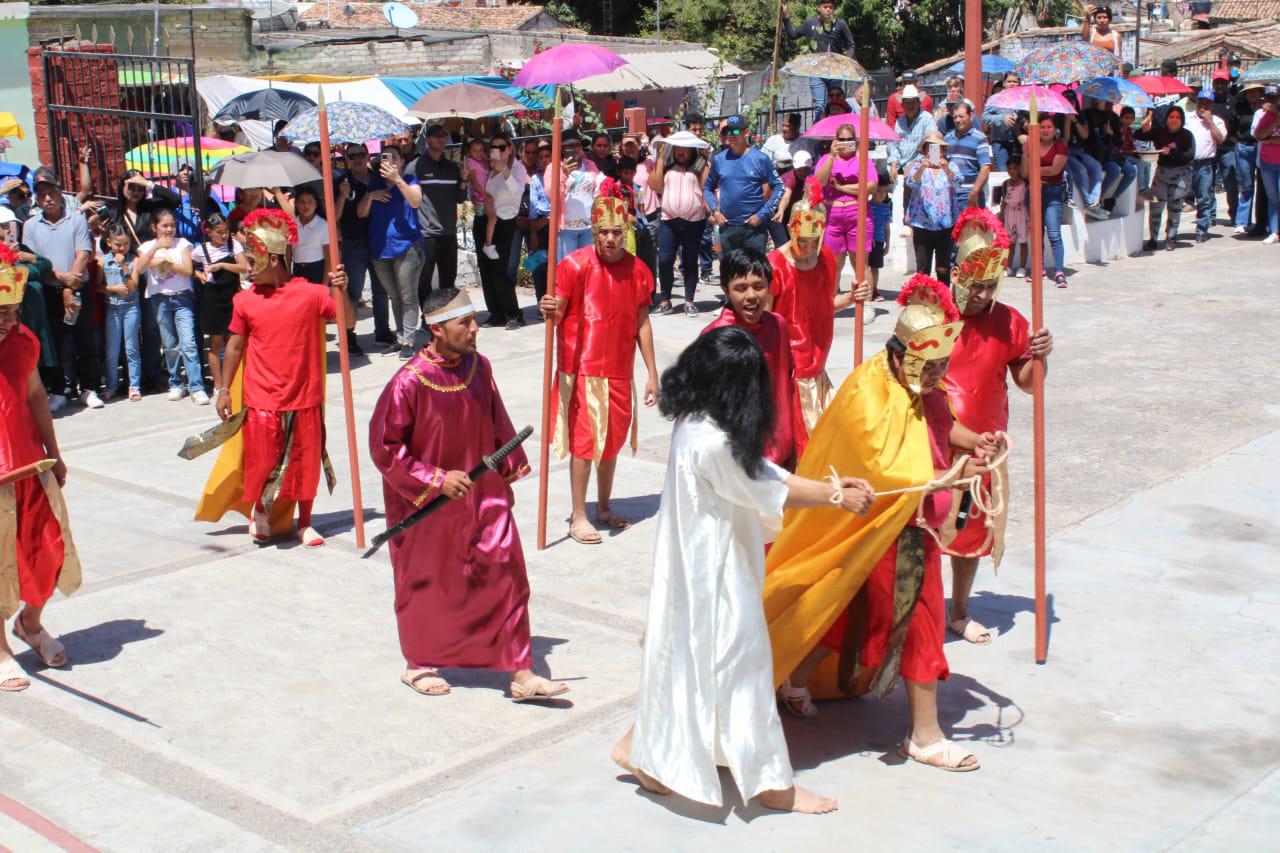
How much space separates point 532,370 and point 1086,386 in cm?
435

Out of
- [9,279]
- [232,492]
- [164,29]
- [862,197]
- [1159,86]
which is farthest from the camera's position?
[164,29]

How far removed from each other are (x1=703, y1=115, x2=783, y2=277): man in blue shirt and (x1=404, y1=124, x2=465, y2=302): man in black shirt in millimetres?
2409

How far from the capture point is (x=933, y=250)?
1473 centimetres

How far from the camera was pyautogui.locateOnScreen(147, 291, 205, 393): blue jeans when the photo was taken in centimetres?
1191

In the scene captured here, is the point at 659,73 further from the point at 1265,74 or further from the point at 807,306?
the point at 807,306

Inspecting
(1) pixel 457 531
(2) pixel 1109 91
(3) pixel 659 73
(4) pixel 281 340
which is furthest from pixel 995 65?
(1) pixel 457 531

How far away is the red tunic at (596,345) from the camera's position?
8133 mm

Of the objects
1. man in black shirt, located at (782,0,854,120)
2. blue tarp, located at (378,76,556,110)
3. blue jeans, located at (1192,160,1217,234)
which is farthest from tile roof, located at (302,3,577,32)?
blue jeans, located at (1192,160,1217,234)

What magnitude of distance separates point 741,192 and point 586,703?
8772mm

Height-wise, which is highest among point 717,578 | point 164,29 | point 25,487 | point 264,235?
point 164,29

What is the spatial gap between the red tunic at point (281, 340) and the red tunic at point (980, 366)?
3547mm

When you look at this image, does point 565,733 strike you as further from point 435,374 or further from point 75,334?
point 75,334

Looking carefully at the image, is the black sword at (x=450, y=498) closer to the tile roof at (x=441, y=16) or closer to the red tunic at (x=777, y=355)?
the red tunic at (x=777, y=355)

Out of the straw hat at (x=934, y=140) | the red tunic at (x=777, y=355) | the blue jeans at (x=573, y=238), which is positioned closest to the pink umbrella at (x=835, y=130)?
the straw hat at (x=934, y=140)
